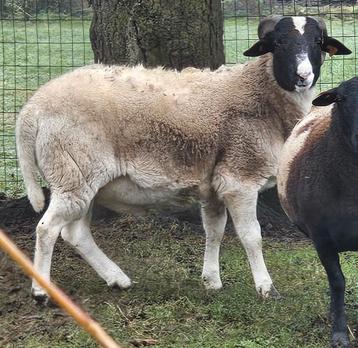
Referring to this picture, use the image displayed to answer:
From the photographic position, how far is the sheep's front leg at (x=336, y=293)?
178 inches

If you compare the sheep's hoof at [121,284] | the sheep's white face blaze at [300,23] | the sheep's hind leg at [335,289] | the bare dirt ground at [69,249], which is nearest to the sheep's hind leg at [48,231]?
the bare dirt ground at [69,249]

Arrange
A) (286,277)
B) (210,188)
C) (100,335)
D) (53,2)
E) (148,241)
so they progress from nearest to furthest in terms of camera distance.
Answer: (100,335)
(210,188)
(286,277)
(148,241)
(53,2)

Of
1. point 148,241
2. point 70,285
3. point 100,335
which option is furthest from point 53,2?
point 100,335

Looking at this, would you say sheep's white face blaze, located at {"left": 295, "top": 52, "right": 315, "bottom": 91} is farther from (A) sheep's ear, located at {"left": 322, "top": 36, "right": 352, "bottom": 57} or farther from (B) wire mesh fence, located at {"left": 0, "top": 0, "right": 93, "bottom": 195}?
(B) wire mesh fence, located at {"left": 0, "top": 0, "right": 93, "bottom": 195}

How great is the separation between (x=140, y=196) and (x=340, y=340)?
1.66 m

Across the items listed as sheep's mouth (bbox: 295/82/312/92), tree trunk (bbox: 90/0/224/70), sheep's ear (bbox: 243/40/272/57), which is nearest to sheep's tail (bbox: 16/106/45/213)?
tree trunk (bbox: 90/0/224/70)

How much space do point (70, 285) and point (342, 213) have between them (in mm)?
2152

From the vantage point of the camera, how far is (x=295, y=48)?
5609 millimetres

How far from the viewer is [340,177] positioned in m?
4.48

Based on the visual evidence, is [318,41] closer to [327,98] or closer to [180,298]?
[327,98]

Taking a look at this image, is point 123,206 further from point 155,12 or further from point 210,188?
point 155,12

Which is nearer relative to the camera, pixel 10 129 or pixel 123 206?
pixel 123 206

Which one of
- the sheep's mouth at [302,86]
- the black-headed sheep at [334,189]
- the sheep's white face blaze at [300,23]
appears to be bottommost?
the black-headed sheep at [334,189]

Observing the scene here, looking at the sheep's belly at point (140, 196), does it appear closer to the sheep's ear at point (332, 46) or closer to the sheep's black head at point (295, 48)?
the sheep's black head at point (295, 48)
